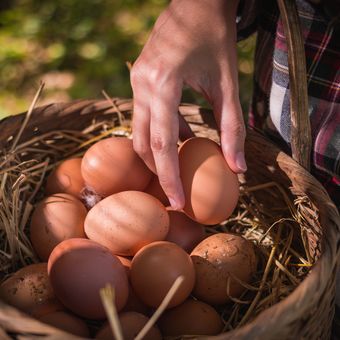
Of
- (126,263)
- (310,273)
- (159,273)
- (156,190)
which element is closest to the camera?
(310,273)

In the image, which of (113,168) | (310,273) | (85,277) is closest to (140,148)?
(113,168)

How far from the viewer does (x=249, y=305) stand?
1072mm

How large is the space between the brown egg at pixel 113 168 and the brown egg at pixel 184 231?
110 millimetres

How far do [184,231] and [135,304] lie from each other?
20 centimetres

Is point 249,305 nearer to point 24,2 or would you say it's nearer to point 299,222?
point 299,222

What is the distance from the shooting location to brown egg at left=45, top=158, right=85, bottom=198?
1.24 m

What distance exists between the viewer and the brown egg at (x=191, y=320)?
3.20ft

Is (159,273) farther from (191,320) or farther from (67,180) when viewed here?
(67,180)

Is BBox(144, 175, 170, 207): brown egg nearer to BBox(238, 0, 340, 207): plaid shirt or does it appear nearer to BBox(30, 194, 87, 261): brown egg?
BBox(30, 194, 87, 261): brown egg

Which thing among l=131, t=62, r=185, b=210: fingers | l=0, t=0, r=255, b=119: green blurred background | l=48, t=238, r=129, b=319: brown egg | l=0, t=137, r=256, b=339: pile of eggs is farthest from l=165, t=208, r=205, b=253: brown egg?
l=0, t=0, r=255, b=119: green blurred background

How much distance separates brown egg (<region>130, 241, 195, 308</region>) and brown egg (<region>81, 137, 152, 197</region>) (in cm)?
20

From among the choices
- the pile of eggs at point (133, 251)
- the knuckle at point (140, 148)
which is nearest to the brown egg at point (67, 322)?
the pile of eggs at point (133, 251)

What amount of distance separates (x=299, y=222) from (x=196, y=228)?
0.22 metres

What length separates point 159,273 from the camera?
37.9 inches
